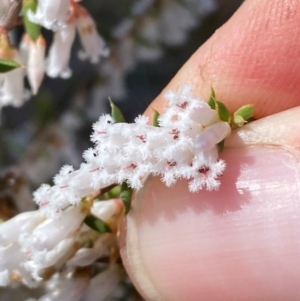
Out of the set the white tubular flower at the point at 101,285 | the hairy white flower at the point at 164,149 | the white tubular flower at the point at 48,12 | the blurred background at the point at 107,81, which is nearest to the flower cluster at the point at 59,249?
the white tubular flower at the point at 101,285

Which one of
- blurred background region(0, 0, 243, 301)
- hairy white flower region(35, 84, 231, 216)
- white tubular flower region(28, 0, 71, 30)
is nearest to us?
hairy white flower region(35, 84, 231, 216)

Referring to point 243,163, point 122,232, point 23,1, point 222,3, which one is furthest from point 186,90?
point 222,3

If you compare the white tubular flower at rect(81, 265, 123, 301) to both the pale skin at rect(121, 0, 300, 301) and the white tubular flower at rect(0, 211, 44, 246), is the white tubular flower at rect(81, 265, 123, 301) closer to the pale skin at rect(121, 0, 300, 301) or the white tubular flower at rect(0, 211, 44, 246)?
the pale skin at rect(121, 0, 300, 301)

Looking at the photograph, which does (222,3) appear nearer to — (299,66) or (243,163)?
(299,66)

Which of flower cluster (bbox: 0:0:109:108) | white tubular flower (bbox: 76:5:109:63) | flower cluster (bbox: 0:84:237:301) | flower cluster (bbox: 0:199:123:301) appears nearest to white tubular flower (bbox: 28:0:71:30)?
flower cluster (bbox: 0:0:109:108)

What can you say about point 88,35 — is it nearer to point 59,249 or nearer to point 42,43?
point 42,43
